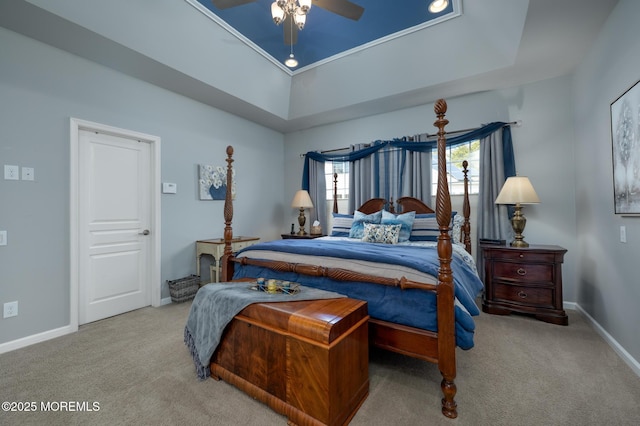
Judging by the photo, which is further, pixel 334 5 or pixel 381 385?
pixel 334 5

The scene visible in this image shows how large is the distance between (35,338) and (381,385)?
3032 millimetres

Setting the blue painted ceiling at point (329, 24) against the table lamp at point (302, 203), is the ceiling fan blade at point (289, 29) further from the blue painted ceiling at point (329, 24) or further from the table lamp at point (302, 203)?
the table lamp at point (302, 203)

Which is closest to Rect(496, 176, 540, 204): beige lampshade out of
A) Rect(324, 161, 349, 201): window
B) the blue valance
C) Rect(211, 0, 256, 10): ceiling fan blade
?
the blue valance

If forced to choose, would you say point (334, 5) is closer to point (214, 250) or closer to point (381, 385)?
point (381, 385)

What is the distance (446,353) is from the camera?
162 cm

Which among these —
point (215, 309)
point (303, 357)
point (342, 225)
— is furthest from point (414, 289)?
point (342, 225)

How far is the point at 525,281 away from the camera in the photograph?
299cm

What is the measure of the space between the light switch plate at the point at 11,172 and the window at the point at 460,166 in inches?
175

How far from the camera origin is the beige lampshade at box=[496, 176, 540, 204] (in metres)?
3.04

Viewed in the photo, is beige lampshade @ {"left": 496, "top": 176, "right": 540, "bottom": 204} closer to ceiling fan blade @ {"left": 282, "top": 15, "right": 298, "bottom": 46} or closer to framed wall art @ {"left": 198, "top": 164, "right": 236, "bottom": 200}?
ceiling fan blade @ {"left": 282, "top": 15, "right": 298, "bottom": 46}

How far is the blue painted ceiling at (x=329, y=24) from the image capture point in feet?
9.49

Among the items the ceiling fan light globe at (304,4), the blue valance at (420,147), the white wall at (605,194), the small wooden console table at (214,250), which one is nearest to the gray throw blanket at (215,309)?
the small wooden console table at (214,250)

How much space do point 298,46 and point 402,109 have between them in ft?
5.83

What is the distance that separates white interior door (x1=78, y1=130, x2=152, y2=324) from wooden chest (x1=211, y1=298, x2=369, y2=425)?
6.92 ft
